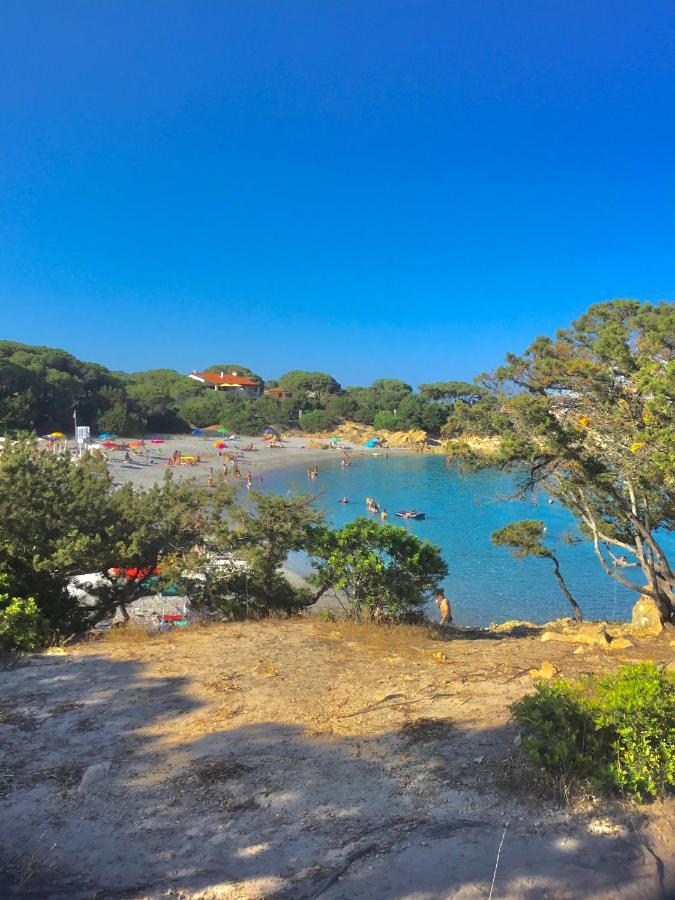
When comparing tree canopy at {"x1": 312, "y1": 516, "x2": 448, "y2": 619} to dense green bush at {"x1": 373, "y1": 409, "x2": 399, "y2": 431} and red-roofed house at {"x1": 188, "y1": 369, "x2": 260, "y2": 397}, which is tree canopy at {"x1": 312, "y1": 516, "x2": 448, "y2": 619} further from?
red-roofed house at {"x1": 188, "y1": 369, "x2": 260, "y2": 397}

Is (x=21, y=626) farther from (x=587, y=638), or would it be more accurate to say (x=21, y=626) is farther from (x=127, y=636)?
(x=587, y=638)

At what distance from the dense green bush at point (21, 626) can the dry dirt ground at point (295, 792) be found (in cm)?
91

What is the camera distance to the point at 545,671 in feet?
20.9

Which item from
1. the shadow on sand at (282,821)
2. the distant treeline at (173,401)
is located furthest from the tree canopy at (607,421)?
the distant treeline at (173,401)

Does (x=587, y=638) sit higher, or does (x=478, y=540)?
(x=587, y=638)

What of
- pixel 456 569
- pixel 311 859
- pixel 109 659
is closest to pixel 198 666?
pixel 109 659

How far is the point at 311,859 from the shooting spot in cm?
337

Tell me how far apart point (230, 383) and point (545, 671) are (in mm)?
101134

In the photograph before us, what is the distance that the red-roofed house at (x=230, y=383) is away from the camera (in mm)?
102188

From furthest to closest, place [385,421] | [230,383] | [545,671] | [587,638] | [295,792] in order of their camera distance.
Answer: [230,383] < [385,421] < [587,638] < [545,671] < [295,792]

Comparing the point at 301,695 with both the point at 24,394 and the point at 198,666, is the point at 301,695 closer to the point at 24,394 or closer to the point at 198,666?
the point at 198,666

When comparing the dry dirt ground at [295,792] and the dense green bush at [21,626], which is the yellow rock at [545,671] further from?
the dense green bush at [21,626]

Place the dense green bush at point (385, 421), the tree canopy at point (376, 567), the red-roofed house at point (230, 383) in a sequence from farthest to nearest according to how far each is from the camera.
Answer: the red-roofed house at point (230, 383)
the dense green bush at point (385, 421)
the tree canopy at point (376, 567)

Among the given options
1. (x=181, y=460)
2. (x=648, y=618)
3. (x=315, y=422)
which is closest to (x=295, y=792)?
(x=648, y=618)
